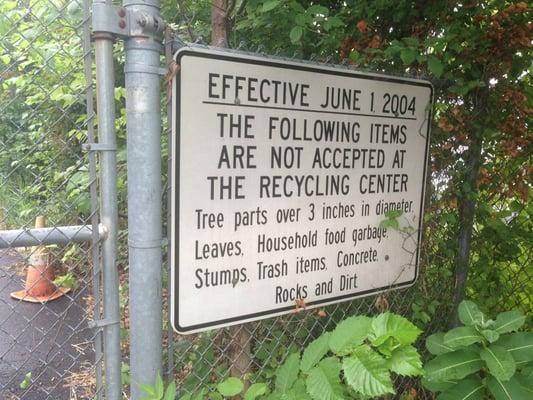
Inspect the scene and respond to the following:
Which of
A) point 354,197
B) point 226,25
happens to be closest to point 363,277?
point 354,197

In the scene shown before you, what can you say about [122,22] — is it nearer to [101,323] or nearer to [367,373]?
[101,323]

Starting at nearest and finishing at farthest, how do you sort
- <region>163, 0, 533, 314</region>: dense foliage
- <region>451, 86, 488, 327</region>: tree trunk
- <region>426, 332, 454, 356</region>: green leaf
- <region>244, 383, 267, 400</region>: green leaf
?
<region>244, 383, 267, 400</region>: green leaf, <region>426, 332, 454, 356</region>: green leaf, <region>163, 0, 533, 314</region>: dense foliage, <region>451, 86, 488, 327</region>: tree trunk

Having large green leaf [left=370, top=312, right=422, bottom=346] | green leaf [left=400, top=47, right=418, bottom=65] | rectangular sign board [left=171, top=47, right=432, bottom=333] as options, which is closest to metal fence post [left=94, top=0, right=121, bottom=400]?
rectangular sign board [left=171, top=47, right=432, bottom=333]

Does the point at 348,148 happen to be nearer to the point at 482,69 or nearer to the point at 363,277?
the point at 363,277

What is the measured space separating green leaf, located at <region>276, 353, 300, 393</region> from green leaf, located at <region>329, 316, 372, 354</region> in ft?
0.45

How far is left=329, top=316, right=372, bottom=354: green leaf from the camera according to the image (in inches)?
51.2

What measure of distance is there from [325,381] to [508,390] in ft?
2.80

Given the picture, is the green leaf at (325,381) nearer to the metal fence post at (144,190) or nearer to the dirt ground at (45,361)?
the metal fence post at (144,190)

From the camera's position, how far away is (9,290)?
5199 millimetres

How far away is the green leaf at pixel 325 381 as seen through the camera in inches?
48.8

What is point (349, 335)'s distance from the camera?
1.32m

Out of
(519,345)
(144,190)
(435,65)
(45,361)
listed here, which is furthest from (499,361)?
(45,361)

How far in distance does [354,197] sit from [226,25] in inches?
33.7

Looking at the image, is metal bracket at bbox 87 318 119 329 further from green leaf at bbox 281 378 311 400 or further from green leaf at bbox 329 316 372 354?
green leaf at bbox 329 316 372 354
